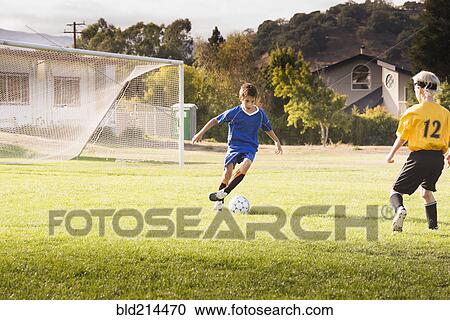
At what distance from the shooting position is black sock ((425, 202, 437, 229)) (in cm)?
735

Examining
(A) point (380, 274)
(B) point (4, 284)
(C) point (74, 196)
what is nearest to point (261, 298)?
(A) point (380, 274)

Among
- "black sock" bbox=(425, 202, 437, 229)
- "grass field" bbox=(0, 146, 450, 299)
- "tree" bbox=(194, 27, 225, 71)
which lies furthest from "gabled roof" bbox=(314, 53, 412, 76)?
"black sock" bbox=(425, 202, 437, 229)

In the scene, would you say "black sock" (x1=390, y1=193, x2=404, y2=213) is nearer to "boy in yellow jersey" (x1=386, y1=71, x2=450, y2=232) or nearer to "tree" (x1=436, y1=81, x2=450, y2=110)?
"boy in yellow jersey" (x1=386, y1=71, x2=450, y2=232)

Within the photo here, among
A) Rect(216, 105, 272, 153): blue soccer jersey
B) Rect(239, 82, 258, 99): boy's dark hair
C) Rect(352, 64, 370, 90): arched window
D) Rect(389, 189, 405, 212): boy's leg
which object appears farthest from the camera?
Rect(352, 64, 370, 90): arched window

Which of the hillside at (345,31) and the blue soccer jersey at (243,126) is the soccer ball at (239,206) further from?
the hillside at (345,31)

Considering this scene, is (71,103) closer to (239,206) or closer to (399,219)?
(239,206)

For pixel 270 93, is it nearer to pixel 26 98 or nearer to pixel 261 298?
pixel 26 98

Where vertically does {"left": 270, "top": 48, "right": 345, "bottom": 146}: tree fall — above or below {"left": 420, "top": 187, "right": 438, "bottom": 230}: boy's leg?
above

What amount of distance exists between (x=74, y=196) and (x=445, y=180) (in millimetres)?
7505

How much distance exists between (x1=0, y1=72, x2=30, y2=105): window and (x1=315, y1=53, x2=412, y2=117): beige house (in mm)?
22156

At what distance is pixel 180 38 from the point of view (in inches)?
1652

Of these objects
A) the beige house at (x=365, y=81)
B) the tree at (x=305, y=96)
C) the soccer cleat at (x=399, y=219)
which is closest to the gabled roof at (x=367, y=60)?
the beige house at (x=365, y=81)

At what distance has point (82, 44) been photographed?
40688mm

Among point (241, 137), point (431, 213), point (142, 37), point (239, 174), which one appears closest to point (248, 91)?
point (241, 137)
